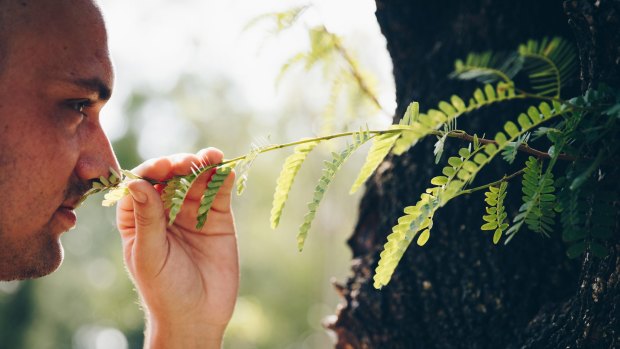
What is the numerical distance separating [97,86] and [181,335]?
2.95 feet

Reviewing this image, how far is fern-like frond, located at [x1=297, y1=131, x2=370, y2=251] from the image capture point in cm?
112

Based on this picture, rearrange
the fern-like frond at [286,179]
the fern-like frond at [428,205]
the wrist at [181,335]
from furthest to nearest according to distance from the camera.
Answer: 1. the wrist at [181,335]
2. the fern-like frond at [286,179]
3. the fern-like frond at [428,205]

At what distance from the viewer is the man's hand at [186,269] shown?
1.89 m

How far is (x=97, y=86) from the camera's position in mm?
1758

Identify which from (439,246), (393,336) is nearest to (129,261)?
(393,336)

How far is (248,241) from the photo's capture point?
890 inches

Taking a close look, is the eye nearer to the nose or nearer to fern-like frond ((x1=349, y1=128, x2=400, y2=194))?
the nose

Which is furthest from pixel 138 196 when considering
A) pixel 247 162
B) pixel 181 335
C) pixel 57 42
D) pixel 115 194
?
pixel 181 335

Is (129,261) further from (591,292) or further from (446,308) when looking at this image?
(591,292)

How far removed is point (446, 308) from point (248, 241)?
2116 centimetres

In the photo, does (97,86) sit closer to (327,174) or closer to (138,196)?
(138,196)

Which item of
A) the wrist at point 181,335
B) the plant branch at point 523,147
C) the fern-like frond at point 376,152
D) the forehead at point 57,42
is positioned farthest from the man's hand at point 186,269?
the plant branch at point 523,147

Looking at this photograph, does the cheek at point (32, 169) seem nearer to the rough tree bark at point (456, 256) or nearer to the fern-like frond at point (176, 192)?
the fern-like frond at point (176, 192)

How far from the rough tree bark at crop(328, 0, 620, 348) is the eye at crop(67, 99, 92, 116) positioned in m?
1.01
